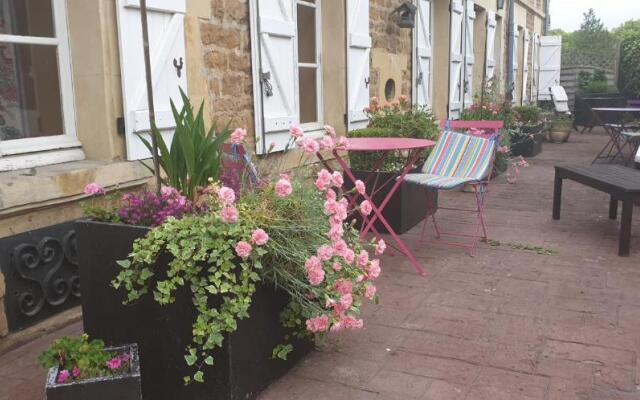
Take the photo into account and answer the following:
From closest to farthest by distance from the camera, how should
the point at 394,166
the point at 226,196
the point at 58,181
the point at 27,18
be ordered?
the point at 226,196 → the point at 58,181 → the point at 27,18 → the point at 394,166

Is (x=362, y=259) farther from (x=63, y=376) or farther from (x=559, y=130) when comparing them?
(x=559, y=130)

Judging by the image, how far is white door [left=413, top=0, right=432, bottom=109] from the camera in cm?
740

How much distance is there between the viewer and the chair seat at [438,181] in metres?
4.05

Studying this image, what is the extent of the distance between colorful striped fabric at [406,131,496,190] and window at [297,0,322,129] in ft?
4.67

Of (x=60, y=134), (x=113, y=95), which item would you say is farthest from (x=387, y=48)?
(x=60, y=134)

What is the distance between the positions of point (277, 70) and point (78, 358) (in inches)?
120

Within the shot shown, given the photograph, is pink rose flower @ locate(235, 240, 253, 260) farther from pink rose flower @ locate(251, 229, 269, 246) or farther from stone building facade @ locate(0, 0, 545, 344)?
stone building facade @ locate(0, 0, 545, 344)

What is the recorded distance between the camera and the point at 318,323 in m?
2.38

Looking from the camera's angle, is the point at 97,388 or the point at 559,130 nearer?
the point at 97,388

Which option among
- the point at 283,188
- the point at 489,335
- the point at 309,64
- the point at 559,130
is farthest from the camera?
the point at 559,130

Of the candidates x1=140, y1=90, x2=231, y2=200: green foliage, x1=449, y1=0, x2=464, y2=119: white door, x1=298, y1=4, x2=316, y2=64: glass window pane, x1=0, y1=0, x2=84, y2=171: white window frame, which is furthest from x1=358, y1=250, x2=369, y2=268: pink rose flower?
x1=449, y1=0, x2=464, y2=119: white door

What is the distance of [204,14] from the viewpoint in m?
3.96

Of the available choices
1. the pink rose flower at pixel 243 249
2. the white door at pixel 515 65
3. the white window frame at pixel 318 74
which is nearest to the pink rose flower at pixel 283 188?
the pink rose flower at pixel 243 249

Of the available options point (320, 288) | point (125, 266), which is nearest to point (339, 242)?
point (320, 288)
